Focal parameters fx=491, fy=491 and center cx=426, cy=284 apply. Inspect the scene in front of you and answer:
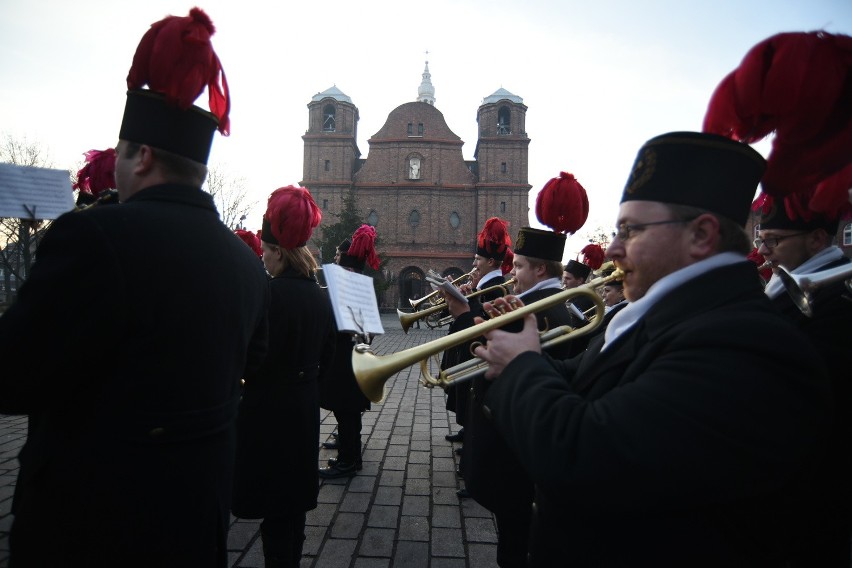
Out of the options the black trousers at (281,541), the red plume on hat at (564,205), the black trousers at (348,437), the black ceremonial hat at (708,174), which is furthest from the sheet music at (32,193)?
the black trousers at (348,437)

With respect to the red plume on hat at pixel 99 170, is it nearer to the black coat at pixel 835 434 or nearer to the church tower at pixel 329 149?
the black coat at pixel 835 434

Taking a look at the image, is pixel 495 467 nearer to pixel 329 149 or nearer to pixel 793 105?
pixel 793 105

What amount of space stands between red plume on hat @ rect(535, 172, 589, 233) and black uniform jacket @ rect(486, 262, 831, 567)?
280 centimetres

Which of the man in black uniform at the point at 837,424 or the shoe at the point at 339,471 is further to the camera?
Answer: the shoe at the point at 339,471

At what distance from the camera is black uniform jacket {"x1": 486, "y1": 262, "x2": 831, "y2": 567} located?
4.06ft

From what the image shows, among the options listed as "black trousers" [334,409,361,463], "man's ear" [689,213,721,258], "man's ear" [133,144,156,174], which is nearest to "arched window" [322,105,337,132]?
"black trousers" [334,409,361,463]

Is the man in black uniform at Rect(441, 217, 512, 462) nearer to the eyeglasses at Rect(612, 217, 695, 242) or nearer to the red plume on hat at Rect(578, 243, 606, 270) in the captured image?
the eyeglasses at Rect(612, 217, 695, 242)

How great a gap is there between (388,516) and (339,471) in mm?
1077

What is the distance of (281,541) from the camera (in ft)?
10.2

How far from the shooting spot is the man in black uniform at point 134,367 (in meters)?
1.52

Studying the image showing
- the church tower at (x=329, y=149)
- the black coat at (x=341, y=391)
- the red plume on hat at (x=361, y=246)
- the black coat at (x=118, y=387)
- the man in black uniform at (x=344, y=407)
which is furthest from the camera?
the church tower at (x=329, y=149)

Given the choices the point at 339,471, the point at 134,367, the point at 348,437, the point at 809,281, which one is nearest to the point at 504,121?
the point at 348,437

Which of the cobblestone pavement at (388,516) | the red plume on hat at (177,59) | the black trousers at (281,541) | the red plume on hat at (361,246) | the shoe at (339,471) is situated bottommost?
the cobblestone pavement at (388,516)

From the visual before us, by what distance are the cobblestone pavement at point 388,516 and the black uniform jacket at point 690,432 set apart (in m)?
2.42
